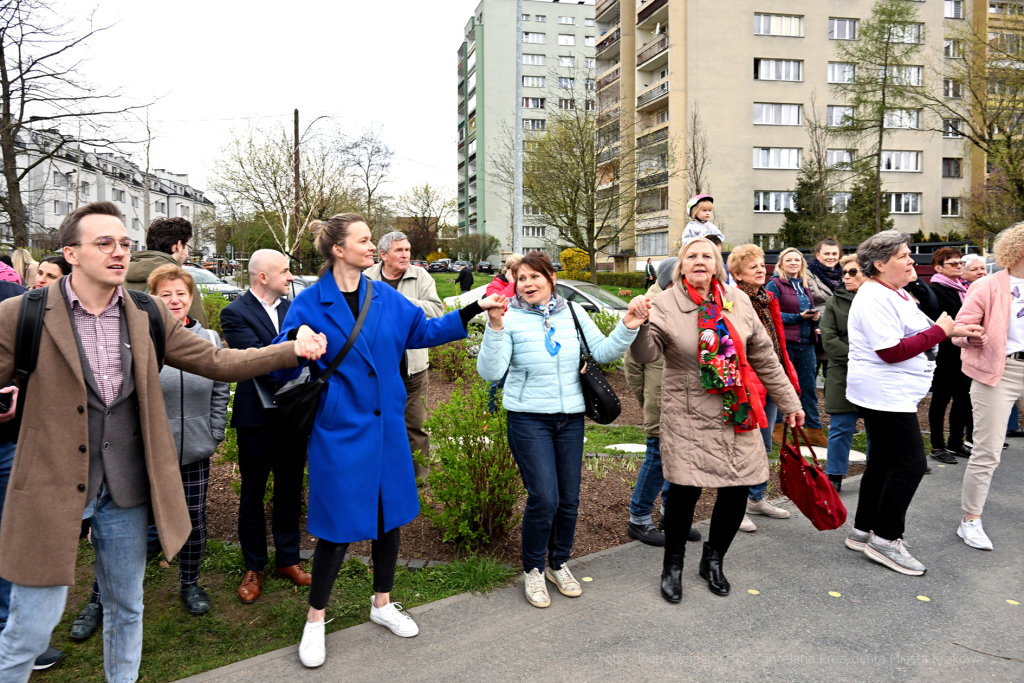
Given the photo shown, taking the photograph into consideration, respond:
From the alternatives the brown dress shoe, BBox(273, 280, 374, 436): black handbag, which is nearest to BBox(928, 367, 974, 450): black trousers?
BBox(273, 280, 374, 436): black handbag

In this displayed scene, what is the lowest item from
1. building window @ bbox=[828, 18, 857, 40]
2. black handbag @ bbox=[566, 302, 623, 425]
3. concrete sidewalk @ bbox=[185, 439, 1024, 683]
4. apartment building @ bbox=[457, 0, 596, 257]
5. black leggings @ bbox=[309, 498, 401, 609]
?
concrete sidewalk @ bbox=[185, 439, 1024, 683]

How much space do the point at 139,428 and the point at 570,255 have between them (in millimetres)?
31323

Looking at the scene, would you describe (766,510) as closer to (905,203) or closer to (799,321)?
(799,321)

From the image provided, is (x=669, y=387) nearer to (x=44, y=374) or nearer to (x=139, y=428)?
(x=139, y=428)

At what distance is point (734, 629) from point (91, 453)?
10.3ft

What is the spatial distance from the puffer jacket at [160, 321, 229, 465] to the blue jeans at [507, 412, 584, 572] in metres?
1.69

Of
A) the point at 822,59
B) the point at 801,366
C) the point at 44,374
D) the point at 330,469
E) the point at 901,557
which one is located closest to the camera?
the point at 44,374

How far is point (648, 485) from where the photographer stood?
480 cm

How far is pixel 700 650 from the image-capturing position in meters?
3.46

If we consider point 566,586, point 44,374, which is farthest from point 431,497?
point 44,374

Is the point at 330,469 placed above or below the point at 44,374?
below

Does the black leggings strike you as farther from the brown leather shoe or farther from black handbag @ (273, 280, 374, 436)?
the brown leather shoe

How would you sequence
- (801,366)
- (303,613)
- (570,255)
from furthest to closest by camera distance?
(570,255) < (801,366) < (303,613)

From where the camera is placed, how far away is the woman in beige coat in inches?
152
